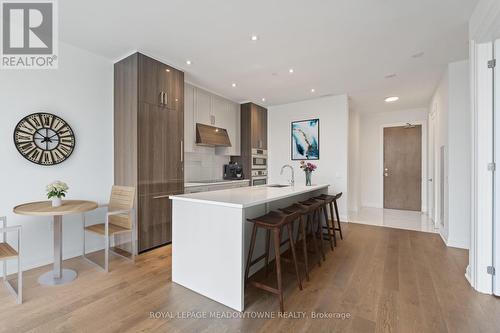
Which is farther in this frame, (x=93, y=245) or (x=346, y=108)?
(x=346, y=108)

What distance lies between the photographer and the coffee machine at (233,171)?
17.3ft

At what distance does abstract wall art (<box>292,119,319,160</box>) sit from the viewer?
5.23 meters

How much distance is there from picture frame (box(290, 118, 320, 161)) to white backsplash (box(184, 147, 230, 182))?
5.61 ft

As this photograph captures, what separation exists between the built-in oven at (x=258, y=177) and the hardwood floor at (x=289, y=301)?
9.30 feet

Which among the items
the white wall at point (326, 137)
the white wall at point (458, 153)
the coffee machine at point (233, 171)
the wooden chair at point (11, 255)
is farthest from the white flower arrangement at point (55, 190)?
the white wall at point (458, 153)

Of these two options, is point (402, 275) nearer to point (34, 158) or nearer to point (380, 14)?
point (380, 14)

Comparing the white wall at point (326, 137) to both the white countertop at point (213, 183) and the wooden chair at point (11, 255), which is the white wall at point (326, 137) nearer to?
the white countertop at point (213, 183)

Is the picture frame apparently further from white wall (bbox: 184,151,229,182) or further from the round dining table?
the round dining table

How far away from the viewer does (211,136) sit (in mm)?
4547

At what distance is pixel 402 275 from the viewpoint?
2486 mm

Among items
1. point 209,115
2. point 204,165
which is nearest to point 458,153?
point 209,115

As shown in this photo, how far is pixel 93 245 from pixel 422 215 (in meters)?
6.78

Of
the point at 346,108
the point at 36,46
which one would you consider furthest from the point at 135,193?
the point at 346,108

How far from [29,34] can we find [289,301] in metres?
3.88
